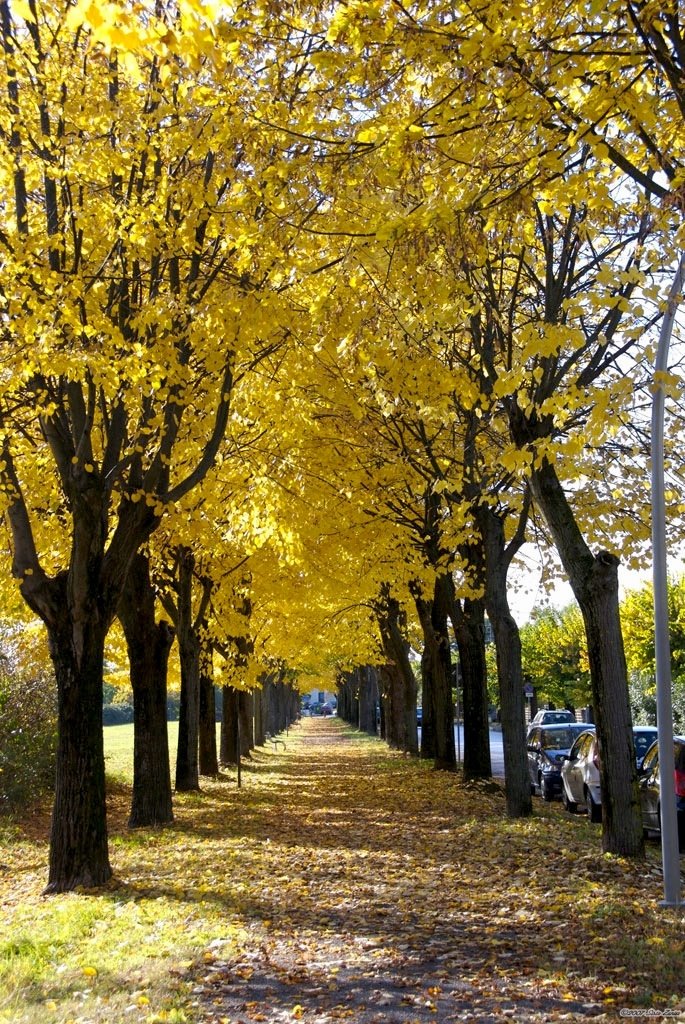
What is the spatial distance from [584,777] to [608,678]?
6904 millimetres

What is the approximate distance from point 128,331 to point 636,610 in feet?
107

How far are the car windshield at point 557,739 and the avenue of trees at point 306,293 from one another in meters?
6.62

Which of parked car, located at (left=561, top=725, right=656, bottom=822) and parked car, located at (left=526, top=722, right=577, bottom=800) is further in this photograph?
parked car, located at (left=526, top=722, right=577, bottom=800)

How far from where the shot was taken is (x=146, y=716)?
15859 mm

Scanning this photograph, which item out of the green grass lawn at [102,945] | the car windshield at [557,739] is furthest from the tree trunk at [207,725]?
the green grass lawn at [102,945]

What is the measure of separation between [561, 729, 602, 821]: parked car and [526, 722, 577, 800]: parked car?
1.73m

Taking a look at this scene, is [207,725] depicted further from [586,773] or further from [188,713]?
Result: [586,773]

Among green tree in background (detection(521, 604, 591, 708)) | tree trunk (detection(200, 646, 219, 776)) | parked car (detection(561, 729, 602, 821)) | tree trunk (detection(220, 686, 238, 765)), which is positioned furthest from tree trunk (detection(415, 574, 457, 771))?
green tree in background (detection(521, 604, 591, 708))

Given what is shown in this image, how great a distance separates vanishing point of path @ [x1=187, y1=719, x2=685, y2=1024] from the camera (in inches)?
241

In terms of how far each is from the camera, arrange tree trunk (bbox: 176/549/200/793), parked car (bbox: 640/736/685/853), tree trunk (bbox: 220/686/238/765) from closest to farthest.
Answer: parked car (bbox: 640/736/685/853) → tree trunk (bbox: 176/549/200/793) → tree trunk (bbox: 220/686/238/765)

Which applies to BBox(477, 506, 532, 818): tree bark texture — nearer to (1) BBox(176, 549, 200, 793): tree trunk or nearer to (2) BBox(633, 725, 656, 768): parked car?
(2) BBox(633, 725, 656, 768): parked car

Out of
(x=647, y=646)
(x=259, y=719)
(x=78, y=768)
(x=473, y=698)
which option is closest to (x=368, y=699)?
(x=259, y=719)

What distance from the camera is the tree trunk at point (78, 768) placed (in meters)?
10.3

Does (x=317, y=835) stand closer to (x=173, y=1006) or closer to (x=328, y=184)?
(x=173, y=1006)
